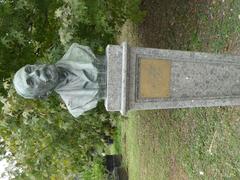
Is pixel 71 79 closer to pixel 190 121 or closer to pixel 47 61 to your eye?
pixel 47 61

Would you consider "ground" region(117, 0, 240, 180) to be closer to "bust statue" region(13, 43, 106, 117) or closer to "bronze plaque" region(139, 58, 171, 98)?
"bronze plaque" region(139, 58, 171, 98)

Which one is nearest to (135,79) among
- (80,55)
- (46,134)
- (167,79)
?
(167,79)

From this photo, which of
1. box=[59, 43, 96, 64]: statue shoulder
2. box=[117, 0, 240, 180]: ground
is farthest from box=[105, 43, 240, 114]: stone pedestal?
box=[117, 0, 240, 180]: ground

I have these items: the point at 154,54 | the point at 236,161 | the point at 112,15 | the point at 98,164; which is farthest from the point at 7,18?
the point at 98,164

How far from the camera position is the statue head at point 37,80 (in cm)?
525

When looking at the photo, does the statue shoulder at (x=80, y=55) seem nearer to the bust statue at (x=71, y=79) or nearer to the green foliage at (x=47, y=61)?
the bust statue at (x=71, y=79)

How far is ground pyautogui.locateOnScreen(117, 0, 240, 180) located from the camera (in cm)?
773

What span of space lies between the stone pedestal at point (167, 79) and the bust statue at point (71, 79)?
176mm

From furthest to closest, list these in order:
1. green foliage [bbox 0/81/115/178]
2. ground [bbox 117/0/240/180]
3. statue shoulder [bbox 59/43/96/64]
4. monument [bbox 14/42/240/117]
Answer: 1. green foliage [bbox 0/81/115/178]
2. ground [bbox 117/0/240/180]
3. statue shoulder [bbox 59/43/96/64]
4. monument [bbox 14/42/240/117]

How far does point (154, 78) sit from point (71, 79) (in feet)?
3.44

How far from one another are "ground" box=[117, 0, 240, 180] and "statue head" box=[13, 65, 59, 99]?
11.2ft

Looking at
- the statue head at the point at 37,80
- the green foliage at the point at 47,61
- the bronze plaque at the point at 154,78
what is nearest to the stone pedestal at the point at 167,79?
the bronze plaque at the point at 154,78

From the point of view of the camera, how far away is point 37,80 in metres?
5.25

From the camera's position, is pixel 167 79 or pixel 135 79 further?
pixel 167 79
